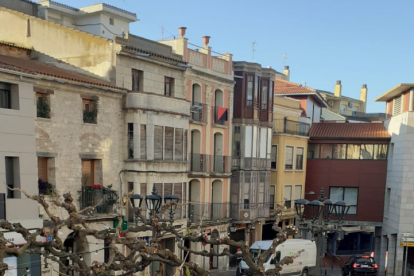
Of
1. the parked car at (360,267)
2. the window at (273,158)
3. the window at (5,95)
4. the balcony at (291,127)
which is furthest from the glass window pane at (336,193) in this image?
the window at (5,95)

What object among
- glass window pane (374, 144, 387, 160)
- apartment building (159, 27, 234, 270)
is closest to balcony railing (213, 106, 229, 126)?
apartment building (159, 27, 234, 270)

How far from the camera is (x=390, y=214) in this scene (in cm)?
2981

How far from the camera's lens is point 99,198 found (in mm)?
20266

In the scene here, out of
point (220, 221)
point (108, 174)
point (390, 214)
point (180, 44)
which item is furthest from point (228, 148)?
point (390, 214)

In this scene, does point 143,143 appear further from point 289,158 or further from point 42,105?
point 289,158

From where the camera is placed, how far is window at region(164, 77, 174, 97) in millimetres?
24533

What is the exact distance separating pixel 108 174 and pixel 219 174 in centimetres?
928

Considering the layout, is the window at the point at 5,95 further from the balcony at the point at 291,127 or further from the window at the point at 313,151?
the window at the point at 313,151

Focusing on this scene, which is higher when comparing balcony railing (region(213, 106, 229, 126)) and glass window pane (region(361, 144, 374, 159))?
balcony railing (region(213, 106, 229, 126))

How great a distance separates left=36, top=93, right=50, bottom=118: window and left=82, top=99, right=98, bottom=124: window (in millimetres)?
1999

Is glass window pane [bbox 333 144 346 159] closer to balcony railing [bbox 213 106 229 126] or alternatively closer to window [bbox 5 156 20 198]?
balcony railing [bbox 213 106 229 126]

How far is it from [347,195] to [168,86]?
1779 centimetres

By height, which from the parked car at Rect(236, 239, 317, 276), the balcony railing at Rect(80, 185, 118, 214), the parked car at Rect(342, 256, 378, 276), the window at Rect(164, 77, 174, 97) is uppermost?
the window at Rect(164, 77, 174, 97)

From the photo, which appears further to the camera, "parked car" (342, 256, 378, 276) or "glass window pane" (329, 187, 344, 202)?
"glass window pane" (329, 187, 344, 202)
